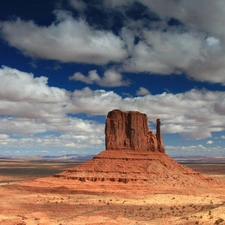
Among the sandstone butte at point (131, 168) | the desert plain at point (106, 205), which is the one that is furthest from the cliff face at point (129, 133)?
the desert plain at point (106, 205)

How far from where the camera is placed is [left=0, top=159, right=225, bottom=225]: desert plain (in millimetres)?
37250

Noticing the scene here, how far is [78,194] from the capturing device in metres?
65.4

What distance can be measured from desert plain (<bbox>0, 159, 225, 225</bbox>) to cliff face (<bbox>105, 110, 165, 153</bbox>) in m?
13.9

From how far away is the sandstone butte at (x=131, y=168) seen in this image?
6944 centimetres

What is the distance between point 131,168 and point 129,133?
1010 centimetres

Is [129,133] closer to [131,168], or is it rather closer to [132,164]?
[132,164]

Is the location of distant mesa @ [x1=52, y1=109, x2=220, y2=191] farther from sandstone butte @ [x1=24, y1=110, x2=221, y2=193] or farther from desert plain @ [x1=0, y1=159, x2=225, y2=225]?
desert plain @ [x1=0, y1=159, x2=225, y2=225]

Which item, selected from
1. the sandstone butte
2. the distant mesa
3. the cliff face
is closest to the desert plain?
the sandstone butte

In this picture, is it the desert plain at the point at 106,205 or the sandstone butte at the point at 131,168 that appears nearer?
the desert plain at the point at 106,205

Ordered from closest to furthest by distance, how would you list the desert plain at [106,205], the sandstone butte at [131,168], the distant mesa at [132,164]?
the desert plain at [106,205] → the sandstone butte at [131,168] → the distant mesa at [132,164]

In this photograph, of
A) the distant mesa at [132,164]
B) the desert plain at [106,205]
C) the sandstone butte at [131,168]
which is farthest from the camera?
the distant mesa at [132,164]

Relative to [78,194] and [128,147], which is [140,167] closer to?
[128,147]

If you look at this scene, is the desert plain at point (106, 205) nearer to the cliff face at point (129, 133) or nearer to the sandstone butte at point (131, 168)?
the sandstone butte at point (131, 168)

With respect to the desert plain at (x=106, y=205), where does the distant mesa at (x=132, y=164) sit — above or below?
above
